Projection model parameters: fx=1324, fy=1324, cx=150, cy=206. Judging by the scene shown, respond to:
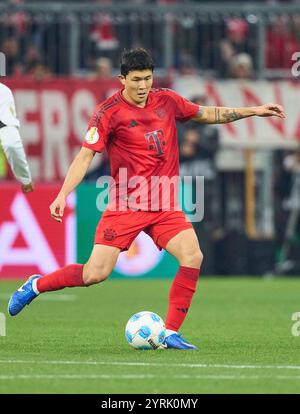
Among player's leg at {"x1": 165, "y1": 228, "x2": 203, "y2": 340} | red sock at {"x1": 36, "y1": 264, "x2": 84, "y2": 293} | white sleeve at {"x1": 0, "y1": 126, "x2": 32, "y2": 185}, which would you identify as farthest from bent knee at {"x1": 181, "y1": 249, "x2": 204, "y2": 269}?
white sleeve at {"x1": 0, "y1": 126, "x2": 32, "y2": 185}

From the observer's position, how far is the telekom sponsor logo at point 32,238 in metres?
18.5

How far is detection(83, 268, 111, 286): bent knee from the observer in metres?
10.1

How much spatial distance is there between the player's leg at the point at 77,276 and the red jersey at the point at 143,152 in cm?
45

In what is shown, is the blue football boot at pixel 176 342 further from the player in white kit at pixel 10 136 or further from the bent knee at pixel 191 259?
the player in white kit at pixel 10 136

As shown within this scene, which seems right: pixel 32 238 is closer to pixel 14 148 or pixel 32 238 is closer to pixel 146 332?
pixel 14 148

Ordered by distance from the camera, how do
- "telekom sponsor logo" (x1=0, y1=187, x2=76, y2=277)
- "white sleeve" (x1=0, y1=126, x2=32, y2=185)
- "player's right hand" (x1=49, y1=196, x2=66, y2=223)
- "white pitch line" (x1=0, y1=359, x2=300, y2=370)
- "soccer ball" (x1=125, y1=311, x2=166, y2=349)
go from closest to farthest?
"white pitch line" (x1=0, y1=359, x2=300, y2=370), "player's right hand" (x1=49, y1=196, x2=66, y2=223), "soccer ball" (x1=125, y1=311, x2=166, y2=349), "white sleeve" (x1=0, y1=126, x2=32, y2=185), "telekom sponsor logo" (x1=0, y1=187, x2=76, y2=277)

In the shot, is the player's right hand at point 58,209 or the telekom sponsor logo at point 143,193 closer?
the player's right hand at point 58,209

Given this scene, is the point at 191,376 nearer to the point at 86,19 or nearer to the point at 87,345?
the point at 87,345

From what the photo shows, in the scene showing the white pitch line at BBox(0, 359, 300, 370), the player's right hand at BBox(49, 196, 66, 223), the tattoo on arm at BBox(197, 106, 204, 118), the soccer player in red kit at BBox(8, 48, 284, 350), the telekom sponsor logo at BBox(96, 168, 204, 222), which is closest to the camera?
the white pitch line at BBox(0, 359, 300, 370)

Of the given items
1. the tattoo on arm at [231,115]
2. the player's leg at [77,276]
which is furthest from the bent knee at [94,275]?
the tattoo on arm at [231,115]

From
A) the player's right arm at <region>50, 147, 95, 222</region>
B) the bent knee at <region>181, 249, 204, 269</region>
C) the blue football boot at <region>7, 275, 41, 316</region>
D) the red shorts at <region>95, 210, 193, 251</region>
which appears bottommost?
the blue football boot at <region>7, 275, 41, 316</region>

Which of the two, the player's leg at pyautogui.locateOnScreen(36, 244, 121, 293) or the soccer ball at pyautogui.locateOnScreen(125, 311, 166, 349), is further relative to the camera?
the player's leg at pyautogui.locateOnScreen(36, 244, 121, 293)

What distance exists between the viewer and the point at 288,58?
2106cm

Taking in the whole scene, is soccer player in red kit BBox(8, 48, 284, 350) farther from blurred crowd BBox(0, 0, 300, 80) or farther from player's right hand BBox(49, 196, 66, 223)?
blurred crowd BBox(0, 0, 300, 80)
